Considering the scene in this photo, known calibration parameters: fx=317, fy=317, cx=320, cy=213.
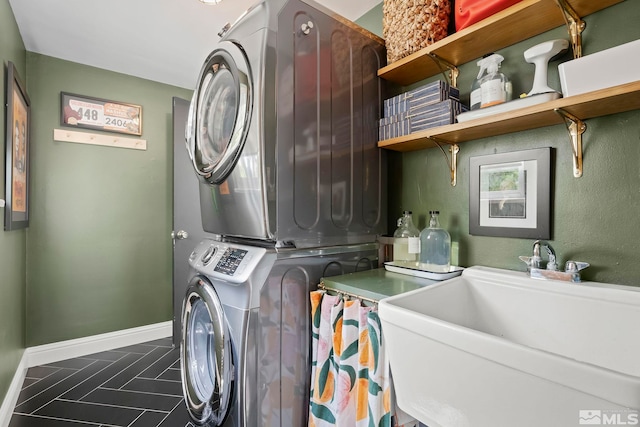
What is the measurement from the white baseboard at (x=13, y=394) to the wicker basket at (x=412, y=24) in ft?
9.64

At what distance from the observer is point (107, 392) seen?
2189 millimetres

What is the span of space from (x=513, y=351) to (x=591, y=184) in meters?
0.90

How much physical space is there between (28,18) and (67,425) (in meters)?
2.62

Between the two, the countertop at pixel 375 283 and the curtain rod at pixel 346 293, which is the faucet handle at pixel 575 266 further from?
the curtain rod at pixel 346 293

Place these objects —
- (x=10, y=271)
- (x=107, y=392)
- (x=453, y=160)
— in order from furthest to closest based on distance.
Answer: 1. (x=107, y=392)
2. (x=10, y=271)
3. (x=453, y=160)

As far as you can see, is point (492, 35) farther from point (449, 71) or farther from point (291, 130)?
point (291, 130)

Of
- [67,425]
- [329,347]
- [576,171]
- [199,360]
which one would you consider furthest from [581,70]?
[67,425]

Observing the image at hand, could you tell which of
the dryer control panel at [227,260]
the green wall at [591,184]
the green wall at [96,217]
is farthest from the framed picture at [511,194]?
the green wall at [96,217]

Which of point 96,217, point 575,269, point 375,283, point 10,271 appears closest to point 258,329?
point 375,283

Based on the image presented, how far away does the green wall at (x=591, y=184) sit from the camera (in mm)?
1086

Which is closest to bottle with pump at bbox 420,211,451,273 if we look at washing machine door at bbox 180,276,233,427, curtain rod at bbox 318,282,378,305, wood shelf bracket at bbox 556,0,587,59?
curtain rod at bbox 318,282,378,305

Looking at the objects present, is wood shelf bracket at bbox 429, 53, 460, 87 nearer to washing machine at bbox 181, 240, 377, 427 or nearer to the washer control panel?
washing machine at bbox 181, 240, 377, 427

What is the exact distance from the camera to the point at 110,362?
2643mm

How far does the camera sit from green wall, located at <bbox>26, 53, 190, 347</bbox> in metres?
2.62
